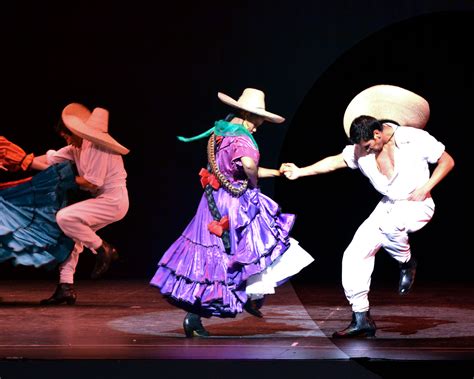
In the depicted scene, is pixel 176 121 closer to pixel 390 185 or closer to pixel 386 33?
pixel 386 33

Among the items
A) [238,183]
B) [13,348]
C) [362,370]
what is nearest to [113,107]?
[238,183]

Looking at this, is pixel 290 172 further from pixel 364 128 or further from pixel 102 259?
pixel 102 259

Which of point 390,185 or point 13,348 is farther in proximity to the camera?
point 390,185

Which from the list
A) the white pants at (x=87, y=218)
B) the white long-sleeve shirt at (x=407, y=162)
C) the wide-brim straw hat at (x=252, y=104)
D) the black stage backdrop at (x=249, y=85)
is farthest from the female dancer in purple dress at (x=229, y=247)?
the black stage backdrop at (x=249, y=85)

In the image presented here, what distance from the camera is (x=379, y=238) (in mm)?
5547

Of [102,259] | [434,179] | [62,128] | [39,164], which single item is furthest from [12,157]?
[434,179]

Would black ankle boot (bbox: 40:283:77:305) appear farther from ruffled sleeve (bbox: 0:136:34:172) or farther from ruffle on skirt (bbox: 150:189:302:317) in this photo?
ruffle on skirt (bbox: 150:189:302:317)

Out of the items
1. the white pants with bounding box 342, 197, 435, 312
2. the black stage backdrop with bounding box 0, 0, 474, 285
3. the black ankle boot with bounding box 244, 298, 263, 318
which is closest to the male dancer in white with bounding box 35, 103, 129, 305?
the black stage backdrop with bounding box 0, 0, 474, 285

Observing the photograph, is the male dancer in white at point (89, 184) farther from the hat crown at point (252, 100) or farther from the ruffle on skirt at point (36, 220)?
the hat crown at point (252, 100)

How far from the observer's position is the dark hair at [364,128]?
5.40m

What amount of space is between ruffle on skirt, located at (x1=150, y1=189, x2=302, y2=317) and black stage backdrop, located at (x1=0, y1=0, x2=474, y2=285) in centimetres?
237

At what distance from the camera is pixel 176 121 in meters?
8.53

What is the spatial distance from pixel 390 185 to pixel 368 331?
724 mm

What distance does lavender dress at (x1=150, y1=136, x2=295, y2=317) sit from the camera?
547cm
